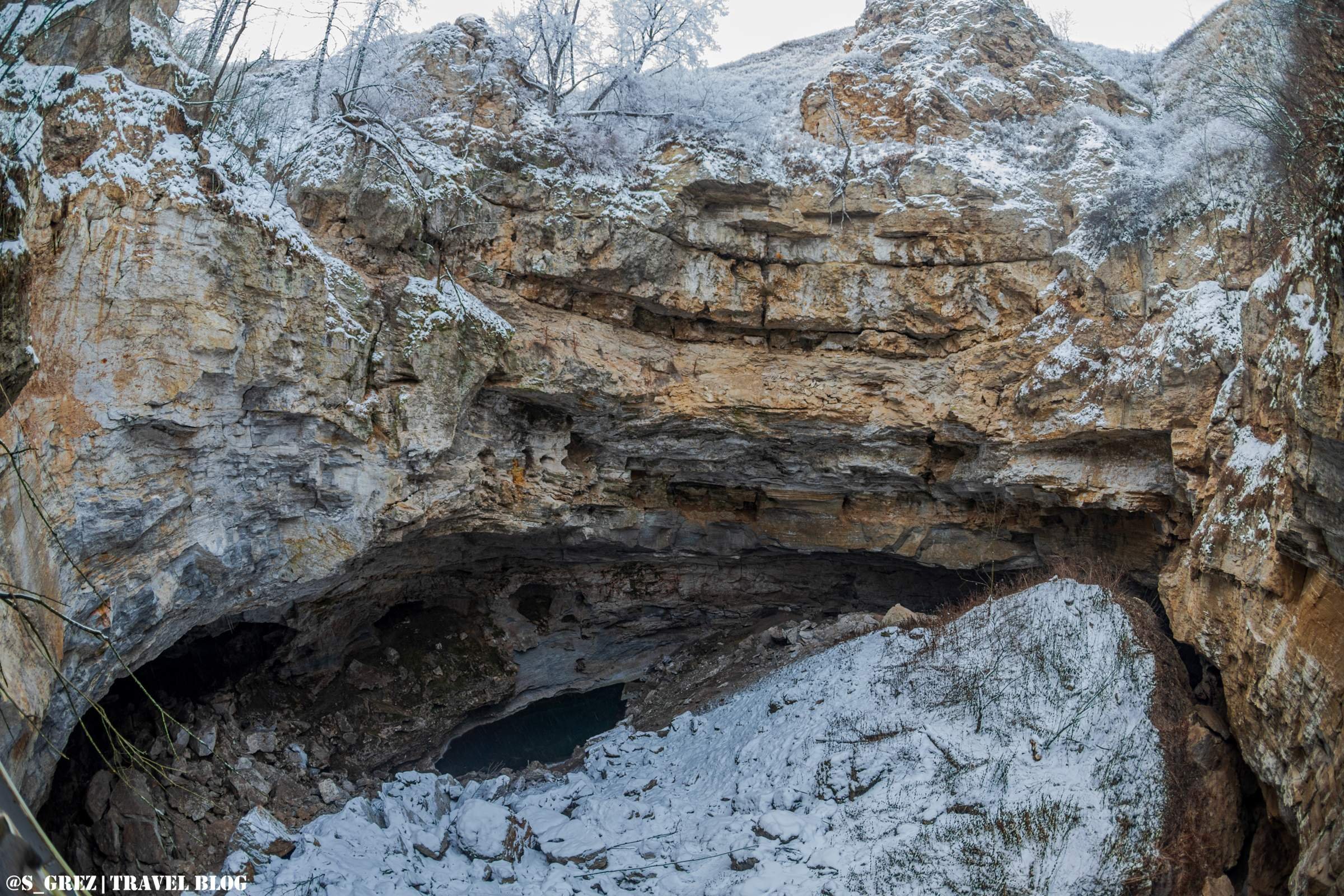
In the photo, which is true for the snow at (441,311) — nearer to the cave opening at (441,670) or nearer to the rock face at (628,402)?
the rock face at (628,402)

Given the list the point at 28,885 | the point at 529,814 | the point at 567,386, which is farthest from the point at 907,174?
the point at 28,885

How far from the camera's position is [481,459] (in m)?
9.41

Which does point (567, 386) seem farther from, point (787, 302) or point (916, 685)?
point (916, 685)

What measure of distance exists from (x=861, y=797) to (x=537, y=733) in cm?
607

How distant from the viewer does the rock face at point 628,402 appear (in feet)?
19.1

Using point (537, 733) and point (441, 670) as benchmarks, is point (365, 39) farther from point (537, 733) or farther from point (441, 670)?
point (537, 733)

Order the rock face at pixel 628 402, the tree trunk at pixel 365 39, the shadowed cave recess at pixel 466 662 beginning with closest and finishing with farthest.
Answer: the rock face at pixel 628 402, the shadowed cave recess at pixel 466 662, the tree trunk at pixel 365 39

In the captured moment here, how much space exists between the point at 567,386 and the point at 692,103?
14.7 feet

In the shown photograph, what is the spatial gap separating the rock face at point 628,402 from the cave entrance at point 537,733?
1.07 ft

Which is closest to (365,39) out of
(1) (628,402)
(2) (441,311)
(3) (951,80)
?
(2) (441,311)

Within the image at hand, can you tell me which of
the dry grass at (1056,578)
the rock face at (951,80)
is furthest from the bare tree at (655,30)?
the dry grass at (1056,578)

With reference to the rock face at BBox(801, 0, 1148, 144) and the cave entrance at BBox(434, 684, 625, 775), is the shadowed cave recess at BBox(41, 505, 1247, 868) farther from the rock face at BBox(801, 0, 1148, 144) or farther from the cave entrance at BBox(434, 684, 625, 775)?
the rock face at BBox(801, 0, 1148, 144)

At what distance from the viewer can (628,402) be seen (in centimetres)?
968

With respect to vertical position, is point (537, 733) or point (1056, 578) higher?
point (1056, 578)
